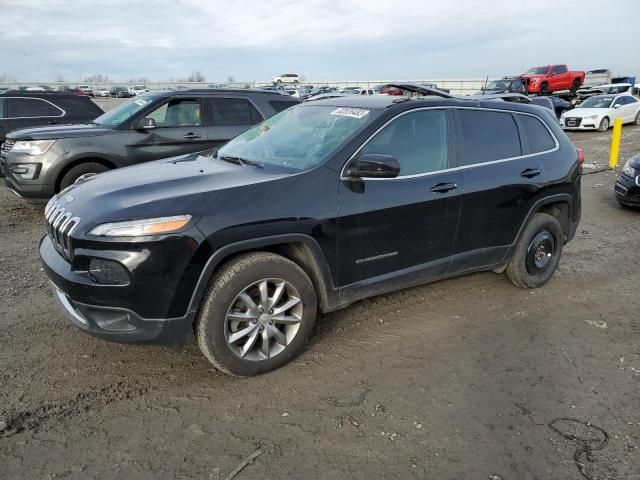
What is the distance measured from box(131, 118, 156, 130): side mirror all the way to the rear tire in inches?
29.6

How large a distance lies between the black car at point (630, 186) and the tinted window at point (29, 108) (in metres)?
10.2

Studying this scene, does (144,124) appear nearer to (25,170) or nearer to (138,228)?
(25,170)

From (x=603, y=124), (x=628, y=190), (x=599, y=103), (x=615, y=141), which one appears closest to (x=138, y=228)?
(x=628, y=190)

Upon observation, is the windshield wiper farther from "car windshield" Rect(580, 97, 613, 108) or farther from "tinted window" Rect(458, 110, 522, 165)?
"car windshield" Rect(580, 97, 613, 108)

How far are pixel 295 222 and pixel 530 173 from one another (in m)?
2.41

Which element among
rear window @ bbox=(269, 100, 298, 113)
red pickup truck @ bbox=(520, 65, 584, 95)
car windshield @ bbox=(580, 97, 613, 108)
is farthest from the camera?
red pickup truck @ bbox=(520, 65, 584, 95)

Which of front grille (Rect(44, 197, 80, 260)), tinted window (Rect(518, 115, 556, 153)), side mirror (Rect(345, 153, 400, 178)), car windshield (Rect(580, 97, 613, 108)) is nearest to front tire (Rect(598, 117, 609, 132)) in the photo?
car windshield (Rect(580, 97, 613, 108))

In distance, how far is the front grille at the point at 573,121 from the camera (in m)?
19.5

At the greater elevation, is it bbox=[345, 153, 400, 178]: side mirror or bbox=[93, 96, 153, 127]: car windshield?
bbox=[93, 96, 153, 127]: car windshield

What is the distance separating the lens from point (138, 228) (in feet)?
9.10

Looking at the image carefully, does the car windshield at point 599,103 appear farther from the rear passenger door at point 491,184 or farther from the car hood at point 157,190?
the car hood at point 157,190

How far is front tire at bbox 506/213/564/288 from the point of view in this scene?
179 inches

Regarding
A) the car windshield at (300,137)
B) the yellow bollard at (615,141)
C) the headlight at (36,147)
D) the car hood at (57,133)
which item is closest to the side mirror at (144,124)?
the car hood at (57,133)

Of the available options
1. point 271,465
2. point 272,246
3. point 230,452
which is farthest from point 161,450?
point 272,246
